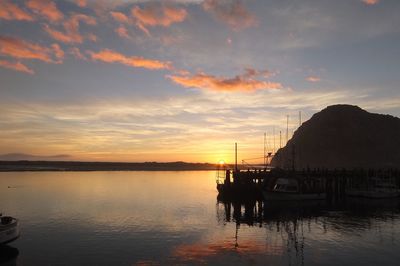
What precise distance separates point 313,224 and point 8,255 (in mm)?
33406

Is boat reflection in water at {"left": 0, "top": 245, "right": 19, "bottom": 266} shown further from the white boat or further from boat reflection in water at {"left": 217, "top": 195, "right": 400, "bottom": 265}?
the white boat

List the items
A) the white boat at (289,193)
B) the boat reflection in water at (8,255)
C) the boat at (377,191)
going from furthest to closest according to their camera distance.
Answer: the boat at (377,191) < the white boat at (289,193) < the boat reflection in water at (8,255)

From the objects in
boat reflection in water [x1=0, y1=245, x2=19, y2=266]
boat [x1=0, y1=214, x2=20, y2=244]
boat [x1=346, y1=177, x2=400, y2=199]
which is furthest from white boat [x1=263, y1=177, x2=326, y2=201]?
boat reflection in water [x1=0, y1=245, x2=19, y2=266]

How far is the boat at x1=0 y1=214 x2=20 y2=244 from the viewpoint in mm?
32000

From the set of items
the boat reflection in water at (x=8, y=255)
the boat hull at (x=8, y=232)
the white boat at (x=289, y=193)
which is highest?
the white boat at (x=289, y=193)

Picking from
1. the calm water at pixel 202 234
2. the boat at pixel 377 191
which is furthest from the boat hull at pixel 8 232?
the boat at pixel 377 191

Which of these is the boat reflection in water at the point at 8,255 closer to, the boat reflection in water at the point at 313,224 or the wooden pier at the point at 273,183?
the boat reflection in water at the point at 313,224

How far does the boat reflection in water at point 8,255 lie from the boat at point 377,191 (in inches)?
2632

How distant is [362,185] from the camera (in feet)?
285

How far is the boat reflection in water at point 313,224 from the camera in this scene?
33.4 m

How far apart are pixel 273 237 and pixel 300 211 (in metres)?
21.8

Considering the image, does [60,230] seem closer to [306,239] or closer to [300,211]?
[306,239]

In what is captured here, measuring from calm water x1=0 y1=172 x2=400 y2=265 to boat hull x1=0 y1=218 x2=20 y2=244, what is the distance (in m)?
1.08

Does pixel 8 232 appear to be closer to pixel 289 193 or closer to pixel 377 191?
pixel 289 193
